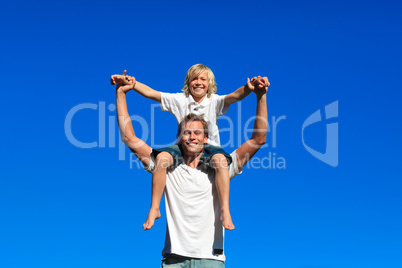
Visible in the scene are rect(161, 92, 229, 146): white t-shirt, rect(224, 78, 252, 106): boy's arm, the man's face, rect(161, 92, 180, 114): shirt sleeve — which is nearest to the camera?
the man's face

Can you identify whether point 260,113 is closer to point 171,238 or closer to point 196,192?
point 196,192

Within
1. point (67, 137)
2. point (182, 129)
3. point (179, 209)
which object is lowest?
point (179, 209)

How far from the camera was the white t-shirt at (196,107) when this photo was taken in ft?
22.9

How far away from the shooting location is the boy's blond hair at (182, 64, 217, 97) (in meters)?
7.07

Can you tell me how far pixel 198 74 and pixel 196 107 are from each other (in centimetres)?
45

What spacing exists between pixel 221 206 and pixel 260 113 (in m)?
1.18

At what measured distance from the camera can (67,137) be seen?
9.22 meters

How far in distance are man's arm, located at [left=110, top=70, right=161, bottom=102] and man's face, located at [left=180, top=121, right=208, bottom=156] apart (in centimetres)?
92

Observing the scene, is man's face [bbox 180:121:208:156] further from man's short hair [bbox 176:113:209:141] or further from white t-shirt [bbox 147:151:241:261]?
white t-shirt [bbox 147:151:241:261]

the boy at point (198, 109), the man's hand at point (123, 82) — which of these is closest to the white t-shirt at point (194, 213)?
the boy at point (198, 109)

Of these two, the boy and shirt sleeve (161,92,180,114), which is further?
shirt sleeve (161,92,180,114)

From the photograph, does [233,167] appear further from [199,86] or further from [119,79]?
[119,79]

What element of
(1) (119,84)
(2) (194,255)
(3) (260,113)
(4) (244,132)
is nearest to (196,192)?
(2) (194,255)

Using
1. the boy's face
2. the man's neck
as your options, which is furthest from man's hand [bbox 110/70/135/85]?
the man's neck
